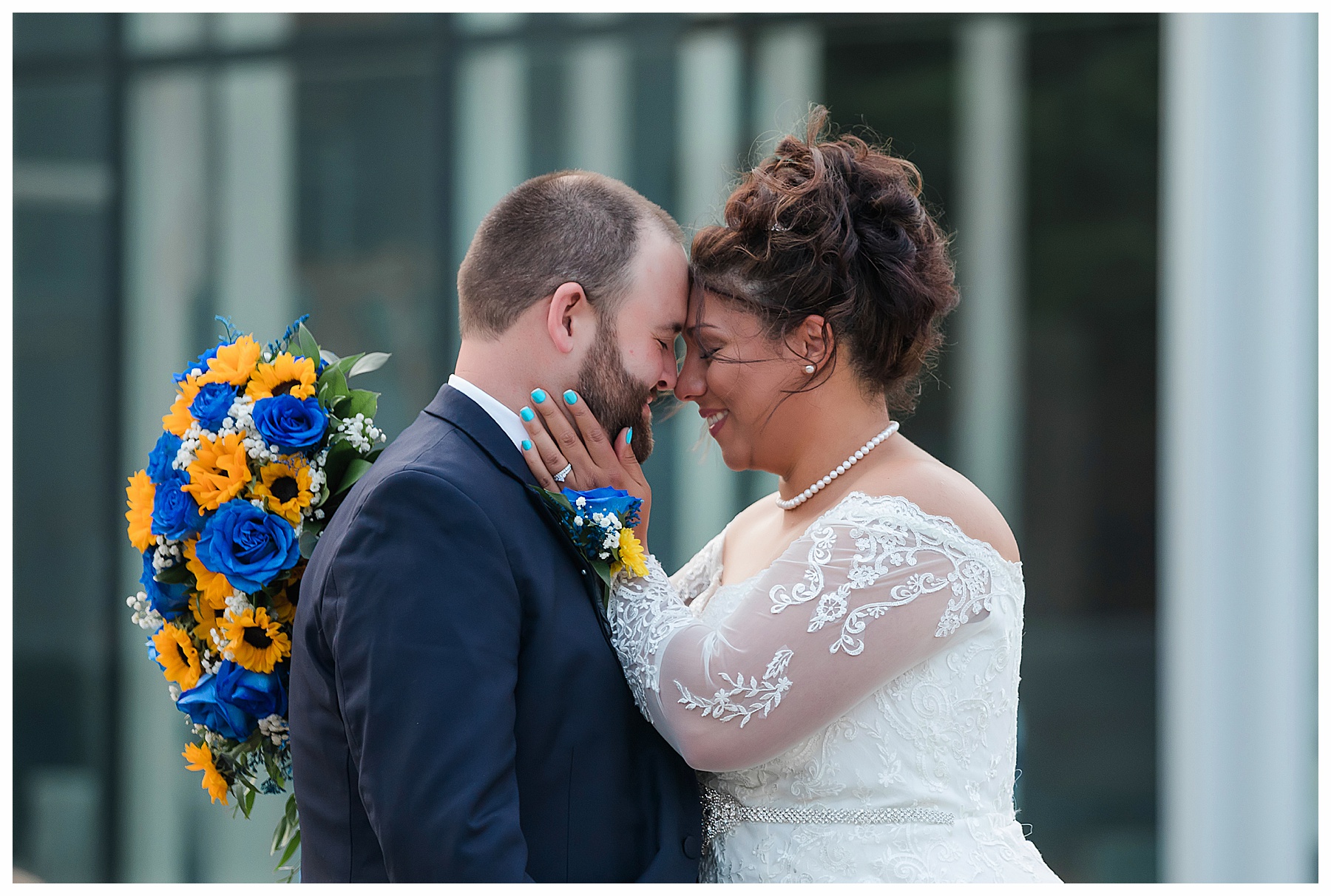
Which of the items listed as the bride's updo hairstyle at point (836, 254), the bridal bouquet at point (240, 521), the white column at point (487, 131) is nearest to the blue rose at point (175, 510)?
the bridal bouquet at point (240, 521)

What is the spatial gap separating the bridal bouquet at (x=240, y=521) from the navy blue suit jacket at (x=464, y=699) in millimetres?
208

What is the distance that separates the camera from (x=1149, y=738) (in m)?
6.70

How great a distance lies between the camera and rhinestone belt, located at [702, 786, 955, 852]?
219 cm

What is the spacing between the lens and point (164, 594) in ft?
7.65

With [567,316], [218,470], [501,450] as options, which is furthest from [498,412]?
[218,470]

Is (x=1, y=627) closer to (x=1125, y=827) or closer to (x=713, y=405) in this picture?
(x=713, y=405)

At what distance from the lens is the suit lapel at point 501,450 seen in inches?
81.7

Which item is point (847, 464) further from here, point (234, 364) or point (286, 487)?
point (234, 364)

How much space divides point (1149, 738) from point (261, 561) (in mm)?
6019

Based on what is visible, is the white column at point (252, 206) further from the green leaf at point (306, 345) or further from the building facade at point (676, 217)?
the green leaf at point (306, 345)

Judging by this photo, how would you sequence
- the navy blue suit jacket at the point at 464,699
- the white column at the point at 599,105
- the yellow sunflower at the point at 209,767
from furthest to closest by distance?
the white column at the point at 599,105 → the yellow sunflower at the point at 209,767 → the navy blue suit jacket at the point at 464,699

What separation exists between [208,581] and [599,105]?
160 inches

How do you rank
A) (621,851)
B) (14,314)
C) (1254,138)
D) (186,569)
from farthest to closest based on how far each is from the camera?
1. (14,314)
2. (1254,138)
3. (186,569)
4. (621,851)
